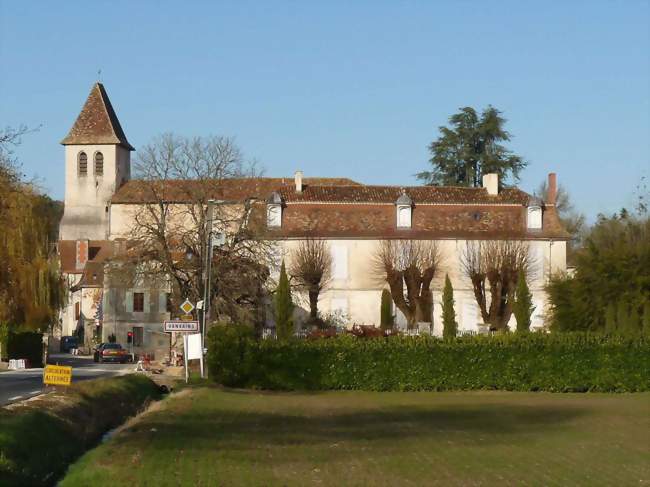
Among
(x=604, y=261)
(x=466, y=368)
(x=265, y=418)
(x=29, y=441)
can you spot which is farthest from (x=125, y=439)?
(x=604, y=261)

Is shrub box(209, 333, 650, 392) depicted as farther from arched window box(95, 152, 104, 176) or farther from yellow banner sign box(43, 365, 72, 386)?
arched window box(95, 152, 104, 176)

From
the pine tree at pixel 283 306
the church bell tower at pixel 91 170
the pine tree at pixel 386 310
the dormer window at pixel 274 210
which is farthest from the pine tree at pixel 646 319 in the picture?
the church bell tower at pixel 91 170

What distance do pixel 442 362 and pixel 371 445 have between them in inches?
900

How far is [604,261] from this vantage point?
5412 cm

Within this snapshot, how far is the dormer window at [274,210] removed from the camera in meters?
80.2

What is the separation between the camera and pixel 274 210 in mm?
80688

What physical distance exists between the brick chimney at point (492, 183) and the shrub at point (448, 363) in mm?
39036

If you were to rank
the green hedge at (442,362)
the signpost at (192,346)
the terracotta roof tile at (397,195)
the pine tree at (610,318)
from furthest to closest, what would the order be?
the terracotta roof tile at (397,195)
the pine tree at (610,318)
the green hedge at (442,362)
the signpost at (192,346)

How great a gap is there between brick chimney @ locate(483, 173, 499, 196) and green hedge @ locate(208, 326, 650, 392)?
128 feet

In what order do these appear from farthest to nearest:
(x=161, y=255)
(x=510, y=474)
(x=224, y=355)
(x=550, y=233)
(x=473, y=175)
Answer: (x=473, y=175)
(x=550, y=233)
(x=161, y=255)
(x=224, y=355)
(x=510, y=474)

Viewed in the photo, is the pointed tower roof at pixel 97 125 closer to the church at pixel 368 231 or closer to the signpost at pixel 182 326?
the church at pixel 368 231

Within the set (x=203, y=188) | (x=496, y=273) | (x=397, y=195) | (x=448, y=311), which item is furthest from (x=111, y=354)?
(x=496, y=273)

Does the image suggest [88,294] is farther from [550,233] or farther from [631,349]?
[631,349]

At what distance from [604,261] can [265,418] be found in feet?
97.8
